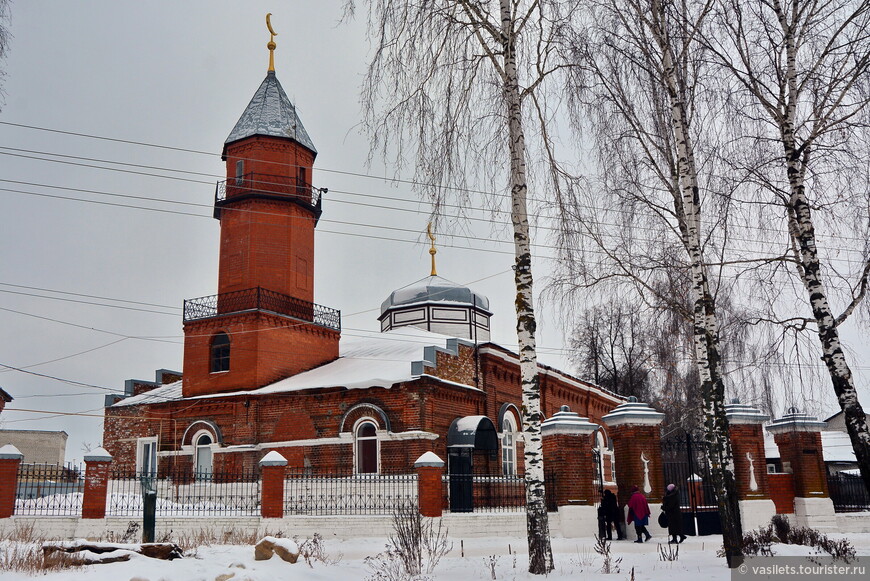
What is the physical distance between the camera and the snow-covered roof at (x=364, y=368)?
2123 centimetres

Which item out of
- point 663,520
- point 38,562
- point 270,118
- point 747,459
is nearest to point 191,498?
point 38,562

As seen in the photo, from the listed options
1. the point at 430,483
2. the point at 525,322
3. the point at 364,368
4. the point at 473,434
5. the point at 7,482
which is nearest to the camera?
the point at 525,322

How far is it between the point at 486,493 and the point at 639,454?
4.09 meters

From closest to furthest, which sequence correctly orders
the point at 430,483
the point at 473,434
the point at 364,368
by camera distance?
the point at 430,483 < the point at 473,434 < the point at 364,368

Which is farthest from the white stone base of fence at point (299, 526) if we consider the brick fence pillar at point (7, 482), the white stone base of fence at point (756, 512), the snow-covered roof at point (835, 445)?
the snow-covered roof at point (835, 445)

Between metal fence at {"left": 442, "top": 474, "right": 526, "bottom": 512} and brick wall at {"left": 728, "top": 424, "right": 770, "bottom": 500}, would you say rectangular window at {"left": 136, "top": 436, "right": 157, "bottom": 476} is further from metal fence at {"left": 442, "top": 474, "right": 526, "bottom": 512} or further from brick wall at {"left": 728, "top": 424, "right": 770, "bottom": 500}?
brick wall at {"left": 728, "top": 424, "right": 770, "bottom": 500}

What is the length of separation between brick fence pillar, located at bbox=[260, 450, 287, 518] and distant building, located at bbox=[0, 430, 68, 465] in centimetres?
4245

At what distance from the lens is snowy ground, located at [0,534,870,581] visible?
8.78 meters

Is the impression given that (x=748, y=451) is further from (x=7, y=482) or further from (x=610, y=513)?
(x=7, y=482)

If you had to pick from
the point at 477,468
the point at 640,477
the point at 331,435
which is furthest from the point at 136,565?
the point at 477,468

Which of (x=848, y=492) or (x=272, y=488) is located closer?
(x=272, y=488)

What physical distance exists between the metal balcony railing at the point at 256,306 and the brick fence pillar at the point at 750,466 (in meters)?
13.6

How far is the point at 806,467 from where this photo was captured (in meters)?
17.5

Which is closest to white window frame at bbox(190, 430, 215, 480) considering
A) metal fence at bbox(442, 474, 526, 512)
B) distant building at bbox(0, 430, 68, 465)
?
metal fence at bbox(442, 474, 526, 512)
